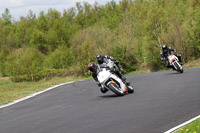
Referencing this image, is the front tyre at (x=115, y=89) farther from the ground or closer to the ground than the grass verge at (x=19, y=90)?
farther from the ground

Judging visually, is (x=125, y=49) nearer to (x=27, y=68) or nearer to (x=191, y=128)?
(x=27, y=68)

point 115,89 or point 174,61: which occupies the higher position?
point 174,61

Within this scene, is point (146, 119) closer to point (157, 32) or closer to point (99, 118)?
point (99, 118)

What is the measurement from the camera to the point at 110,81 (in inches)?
533

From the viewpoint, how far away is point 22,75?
51688mm

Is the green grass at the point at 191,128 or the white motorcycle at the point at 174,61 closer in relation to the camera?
the green grass at the point at 191,128

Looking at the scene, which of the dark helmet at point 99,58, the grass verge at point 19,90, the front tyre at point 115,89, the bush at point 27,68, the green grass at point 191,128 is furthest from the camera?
the bush at point 27,68

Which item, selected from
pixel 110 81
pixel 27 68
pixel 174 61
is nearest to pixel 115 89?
pixel 110 81

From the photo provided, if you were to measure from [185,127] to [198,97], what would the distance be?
4017 millimetres

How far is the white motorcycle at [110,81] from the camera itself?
13547 mm

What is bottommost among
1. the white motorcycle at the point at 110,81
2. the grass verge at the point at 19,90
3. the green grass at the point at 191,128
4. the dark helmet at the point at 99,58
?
the grass verge at the point at 19,90

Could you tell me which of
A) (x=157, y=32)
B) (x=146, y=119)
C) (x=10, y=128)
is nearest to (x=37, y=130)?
(x=10, y=128)

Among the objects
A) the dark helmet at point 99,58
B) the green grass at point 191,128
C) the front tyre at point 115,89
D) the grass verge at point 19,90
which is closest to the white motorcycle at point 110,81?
the front tyre at point 115,89

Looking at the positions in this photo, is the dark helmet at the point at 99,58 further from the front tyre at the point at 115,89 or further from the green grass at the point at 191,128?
the green grass at the point at 191,128
